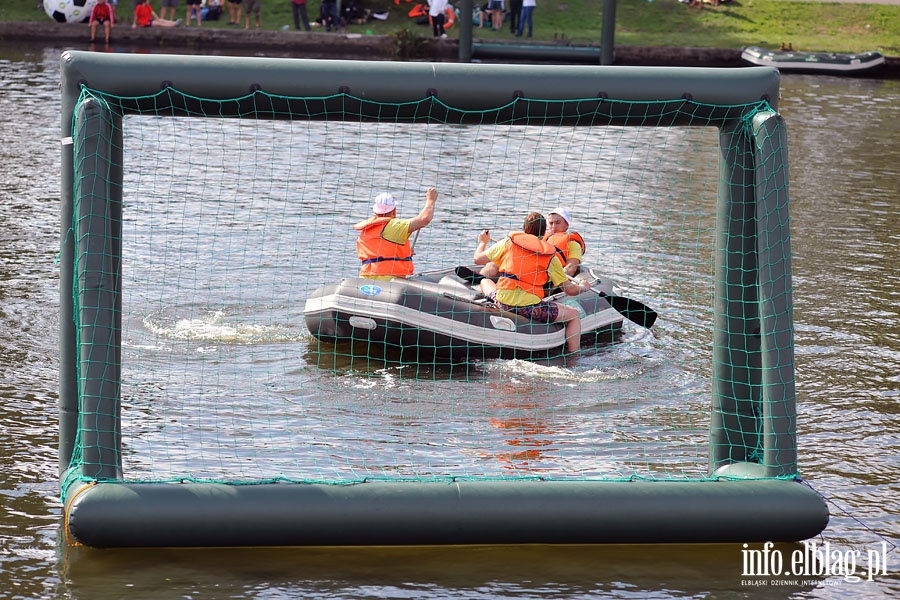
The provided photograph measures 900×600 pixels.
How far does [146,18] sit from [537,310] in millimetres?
21990

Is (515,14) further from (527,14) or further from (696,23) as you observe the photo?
(696,23)

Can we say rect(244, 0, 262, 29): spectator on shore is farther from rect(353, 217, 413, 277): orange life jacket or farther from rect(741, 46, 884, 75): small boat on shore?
rect(353, 217, 413, 277): orange life jacket

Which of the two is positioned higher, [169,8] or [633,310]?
[169,8]

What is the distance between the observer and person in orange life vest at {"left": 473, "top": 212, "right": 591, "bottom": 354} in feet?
31.9

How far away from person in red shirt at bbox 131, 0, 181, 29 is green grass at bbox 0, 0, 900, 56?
1582 mm

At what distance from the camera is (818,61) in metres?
28.1

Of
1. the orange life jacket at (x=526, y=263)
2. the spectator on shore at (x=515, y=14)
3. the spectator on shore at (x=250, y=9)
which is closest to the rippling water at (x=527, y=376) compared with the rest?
the orange life jacket at (x=526, y=263)

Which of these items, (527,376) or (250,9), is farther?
(250,9)

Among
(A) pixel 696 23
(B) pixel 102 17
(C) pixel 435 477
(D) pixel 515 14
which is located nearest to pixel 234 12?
(B) pixel 102 17

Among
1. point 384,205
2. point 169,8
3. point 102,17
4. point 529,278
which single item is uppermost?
point 169,8

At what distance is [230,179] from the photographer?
16.5 metres

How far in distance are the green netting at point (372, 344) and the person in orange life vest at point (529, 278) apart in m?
0.38

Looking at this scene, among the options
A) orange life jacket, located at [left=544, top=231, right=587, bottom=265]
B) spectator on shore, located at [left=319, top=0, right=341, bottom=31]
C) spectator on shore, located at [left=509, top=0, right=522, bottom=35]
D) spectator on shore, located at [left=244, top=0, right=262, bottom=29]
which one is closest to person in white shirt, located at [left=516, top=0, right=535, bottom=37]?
spectator on shore, located at [left=509, top=0, right=522, bottom=35]

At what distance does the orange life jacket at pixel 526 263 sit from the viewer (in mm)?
9664
